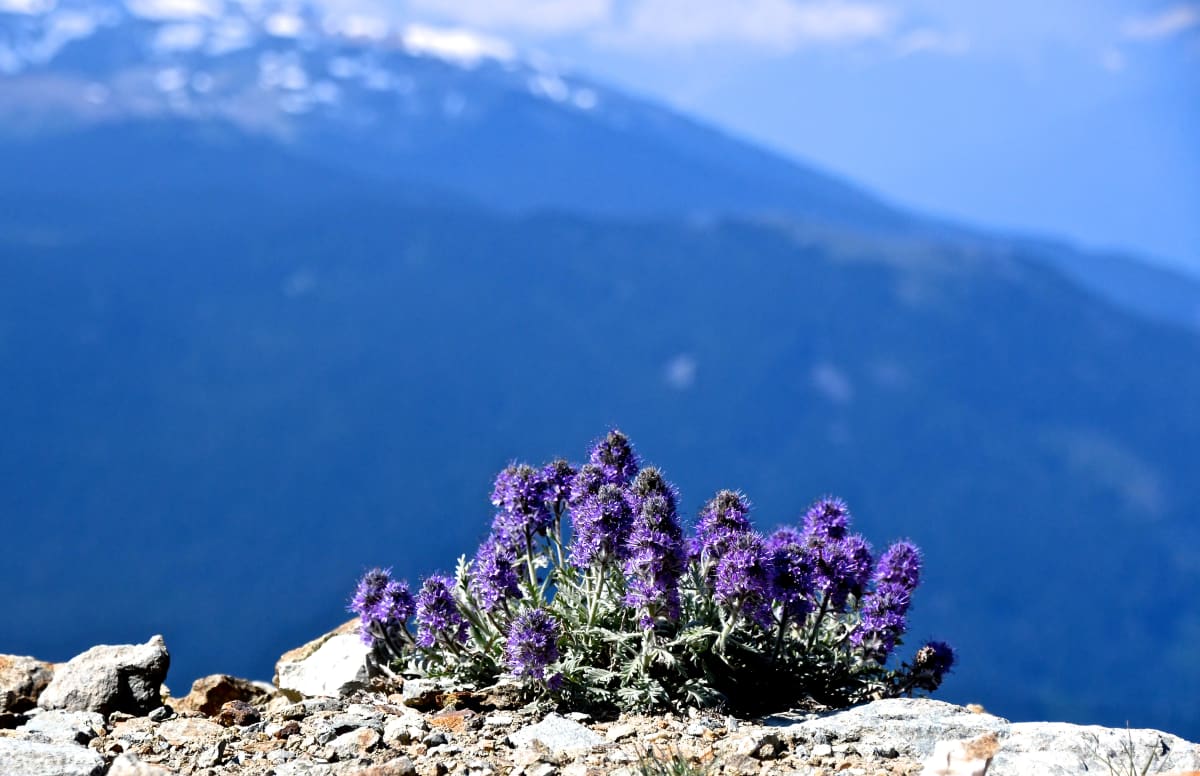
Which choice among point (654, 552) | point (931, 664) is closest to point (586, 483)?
point (654, 552)

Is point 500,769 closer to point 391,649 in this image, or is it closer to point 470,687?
point 470,687

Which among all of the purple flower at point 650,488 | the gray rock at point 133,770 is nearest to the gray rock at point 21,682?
the gray rock at point 133,770

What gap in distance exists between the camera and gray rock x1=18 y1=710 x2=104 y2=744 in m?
5.82

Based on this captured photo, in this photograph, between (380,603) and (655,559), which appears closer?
(655,559)

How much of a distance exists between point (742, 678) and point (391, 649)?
2052 millimetres

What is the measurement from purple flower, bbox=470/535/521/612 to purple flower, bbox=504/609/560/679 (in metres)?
0.40

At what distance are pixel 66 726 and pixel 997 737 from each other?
4.51m

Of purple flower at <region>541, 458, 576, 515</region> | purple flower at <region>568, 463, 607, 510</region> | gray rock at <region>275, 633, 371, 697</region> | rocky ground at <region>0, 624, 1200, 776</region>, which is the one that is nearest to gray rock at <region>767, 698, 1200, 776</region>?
rocky ground at <region>0, 624, 1200, 776</region>

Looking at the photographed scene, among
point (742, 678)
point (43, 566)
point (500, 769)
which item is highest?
point (43, 566)

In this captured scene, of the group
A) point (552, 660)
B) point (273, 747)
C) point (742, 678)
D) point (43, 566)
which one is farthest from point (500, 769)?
point (43, 566)

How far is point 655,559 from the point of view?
5695 millimetres

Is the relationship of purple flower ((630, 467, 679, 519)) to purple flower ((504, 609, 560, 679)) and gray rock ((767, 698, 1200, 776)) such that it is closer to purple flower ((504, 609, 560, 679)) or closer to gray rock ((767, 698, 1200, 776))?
purple flower ((504, 609, 560, 679))

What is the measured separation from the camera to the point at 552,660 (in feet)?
19.5

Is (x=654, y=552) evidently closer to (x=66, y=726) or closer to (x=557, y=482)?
(x=557, y=482)
